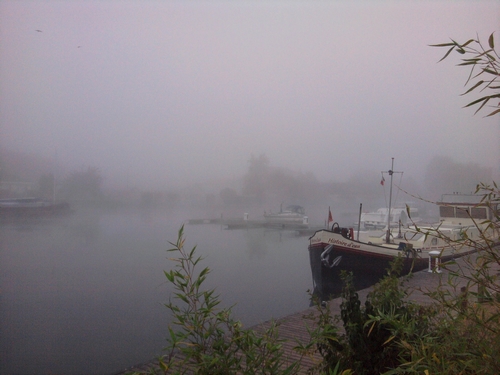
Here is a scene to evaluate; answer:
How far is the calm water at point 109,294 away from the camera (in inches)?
332

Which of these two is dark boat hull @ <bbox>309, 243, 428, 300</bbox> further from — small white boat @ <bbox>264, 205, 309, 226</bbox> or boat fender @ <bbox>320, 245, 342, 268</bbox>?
small white boat @ <bbox>264, 205, 309, 226</bbox>

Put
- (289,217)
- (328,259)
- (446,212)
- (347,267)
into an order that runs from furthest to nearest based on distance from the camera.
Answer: (289,217)
(446,212)
(347,267)
(328,259)

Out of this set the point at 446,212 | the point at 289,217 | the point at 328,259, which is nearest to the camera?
the point at 328,259

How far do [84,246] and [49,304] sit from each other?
19029 mm

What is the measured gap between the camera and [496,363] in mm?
1278

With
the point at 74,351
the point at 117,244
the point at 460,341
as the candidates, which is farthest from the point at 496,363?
the point at 117,244

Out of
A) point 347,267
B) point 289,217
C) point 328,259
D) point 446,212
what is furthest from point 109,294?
point 289,217

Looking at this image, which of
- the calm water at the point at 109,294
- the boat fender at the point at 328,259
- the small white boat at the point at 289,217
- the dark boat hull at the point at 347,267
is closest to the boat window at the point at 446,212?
the dark boat hull at the point at 347,267

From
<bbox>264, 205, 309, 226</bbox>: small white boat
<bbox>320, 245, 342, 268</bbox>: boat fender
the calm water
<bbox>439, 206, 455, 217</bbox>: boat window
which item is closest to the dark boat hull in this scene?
<bbox>320, 245, 342, 268</bbox>: boat fender

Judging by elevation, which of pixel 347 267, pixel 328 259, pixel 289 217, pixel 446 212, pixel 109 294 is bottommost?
pixel 109 294

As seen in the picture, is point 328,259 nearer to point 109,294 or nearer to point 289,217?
point 109,294

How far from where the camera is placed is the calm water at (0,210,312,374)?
27.7 ft

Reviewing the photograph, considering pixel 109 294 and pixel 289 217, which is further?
pixel 289 217

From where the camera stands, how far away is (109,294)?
14742mm
